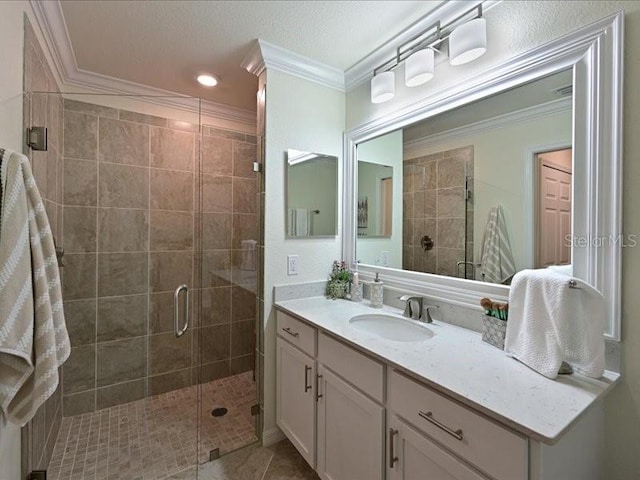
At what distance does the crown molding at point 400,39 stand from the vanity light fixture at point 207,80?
972 millimetres

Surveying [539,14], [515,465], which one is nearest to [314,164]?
[539,14]

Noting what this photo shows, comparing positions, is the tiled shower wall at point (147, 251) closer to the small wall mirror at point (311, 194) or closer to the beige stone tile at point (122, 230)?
the beige stone tile at point (122, 230)

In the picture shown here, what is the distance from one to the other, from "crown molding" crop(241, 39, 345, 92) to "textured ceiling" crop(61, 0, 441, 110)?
4cm

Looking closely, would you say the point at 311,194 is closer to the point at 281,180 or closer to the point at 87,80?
the point at 281,180

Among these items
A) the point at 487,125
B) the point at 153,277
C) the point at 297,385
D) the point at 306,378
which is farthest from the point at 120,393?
the point at 487,125

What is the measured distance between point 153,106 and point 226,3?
1228mm

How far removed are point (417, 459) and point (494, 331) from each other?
59 centimetres

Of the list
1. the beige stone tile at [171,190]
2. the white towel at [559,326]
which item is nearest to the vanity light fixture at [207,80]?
the beige stone tile at [171,190]

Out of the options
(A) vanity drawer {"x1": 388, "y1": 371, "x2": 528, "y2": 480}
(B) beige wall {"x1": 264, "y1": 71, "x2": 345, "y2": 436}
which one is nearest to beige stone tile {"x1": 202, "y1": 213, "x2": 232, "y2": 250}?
(B) beige wall {"x1": 264, "y1": 71, "x2": 345, "y2": 436}

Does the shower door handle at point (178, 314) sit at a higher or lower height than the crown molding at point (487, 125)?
lower

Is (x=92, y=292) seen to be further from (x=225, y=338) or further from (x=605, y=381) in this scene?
(x=605, y=381)

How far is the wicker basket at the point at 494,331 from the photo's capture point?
1.21 m

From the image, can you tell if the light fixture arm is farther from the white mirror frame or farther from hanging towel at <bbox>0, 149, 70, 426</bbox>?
hanging towel at <bbox>0, 149, 70, 426</bbox>

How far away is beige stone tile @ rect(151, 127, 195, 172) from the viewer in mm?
2338
